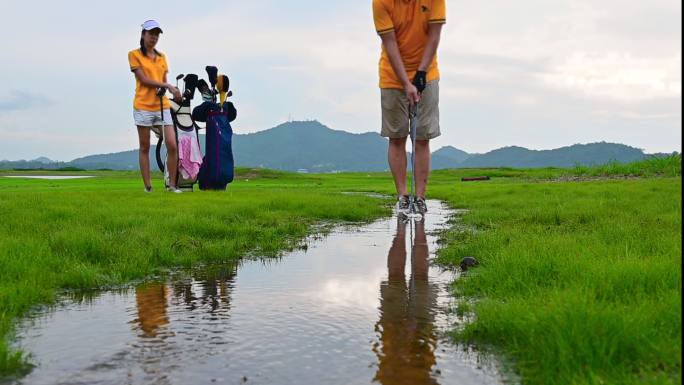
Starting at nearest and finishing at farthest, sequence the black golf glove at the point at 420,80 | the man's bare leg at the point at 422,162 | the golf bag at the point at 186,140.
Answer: the black golf glove at the point at 420,80
the man's bare leg at the point at 422,162
the golf bag at the point at 186,140

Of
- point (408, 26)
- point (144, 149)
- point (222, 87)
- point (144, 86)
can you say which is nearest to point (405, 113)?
point (408, 26)

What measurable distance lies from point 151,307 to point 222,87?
31.5 feet

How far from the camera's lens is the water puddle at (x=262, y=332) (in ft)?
7.33

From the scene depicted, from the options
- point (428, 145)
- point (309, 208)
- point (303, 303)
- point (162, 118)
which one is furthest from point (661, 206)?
point (162, 118)

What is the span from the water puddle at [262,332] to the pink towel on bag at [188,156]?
8.03 meters

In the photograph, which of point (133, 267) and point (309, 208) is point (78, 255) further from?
point (309, 208)

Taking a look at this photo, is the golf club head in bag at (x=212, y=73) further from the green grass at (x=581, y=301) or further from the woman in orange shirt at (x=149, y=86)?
the green grass at (x=581, y=301)

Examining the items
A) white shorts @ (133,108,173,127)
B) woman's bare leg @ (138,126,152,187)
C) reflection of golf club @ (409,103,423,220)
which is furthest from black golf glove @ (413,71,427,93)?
woman's bare leg @ (138,126,152,187)

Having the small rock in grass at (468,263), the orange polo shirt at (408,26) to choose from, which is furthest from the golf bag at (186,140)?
the small rock in grass at (468,263)

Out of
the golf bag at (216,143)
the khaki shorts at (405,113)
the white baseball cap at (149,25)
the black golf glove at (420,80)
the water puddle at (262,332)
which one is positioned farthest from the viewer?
the golf bag at (216,143)

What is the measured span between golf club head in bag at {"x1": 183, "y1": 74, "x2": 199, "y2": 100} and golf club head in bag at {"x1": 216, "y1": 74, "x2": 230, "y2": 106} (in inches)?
20.0

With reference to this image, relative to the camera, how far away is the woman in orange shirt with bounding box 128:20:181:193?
415 inches

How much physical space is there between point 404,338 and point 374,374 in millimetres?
466

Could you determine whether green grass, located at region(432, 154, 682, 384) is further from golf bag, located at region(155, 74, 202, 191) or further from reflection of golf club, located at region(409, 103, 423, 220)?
golf bag, located at region(155, 74, 202, 191)
